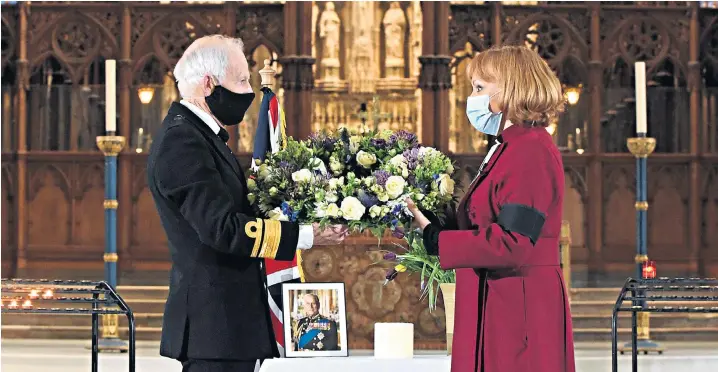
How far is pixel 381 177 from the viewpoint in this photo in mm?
3264

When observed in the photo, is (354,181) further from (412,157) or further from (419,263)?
(419,263)

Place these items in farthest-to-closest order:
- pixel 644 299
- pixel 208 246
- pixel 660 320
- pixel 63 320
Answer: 1. pixel 63 320
2. pixel 660 320
3. pixel 644 299
4. pixel 208 246

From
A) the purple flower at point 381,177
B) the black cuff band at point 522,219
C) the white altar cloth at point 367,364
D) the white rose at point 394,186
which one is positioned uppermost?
→ the purple flower at point 381,177

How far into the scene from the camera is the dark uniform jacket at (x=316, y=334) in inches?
138

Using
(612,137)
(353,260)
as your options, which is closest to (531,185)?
(353,260)

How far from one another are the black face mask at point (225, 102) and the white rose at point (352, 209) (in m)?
0.39

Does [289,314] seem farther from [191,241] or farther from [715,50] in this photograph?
[715,50]

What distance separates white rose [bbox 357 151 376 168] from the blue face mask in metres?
0.34

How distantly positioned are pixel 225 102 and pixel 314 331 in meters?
0.83

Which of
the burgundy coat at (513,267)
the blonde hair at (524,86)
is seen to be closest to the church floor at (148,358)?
the burgundy coat at (513,267)

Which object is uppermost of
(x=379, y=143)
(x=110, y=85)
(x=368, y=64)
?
(x=368, y=64)

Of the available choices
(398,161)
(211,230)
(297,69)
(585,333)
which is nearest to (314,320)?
(398,161)

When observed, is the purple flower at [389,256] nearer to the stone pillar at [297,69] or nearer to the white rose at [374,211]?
the white rose at [374,211]

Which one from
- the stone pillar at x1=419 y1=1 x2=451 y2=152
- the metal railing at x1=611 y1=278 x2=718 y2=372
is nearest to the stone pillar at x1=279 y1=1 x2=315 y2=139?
the stone pillar at x1=419 y1=1 x2=451 y2=152
